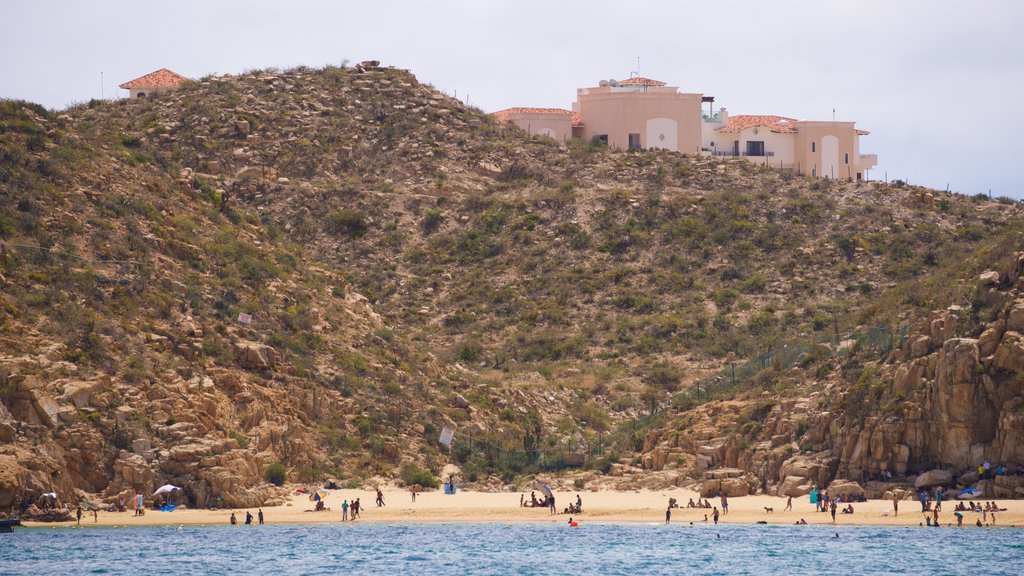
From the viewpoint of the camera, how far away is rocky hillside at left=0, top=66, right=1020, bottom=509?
45844 millimetres

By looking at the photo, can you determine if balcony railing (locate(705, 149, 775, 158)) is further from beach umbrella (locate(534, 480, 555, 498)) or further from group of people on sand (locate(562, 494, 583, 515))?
group of people on sand (locate(562, 494, 583, 515))

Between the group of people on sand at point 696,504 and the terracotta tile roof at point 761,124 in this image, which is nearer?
the group of people on sand at point 696,504

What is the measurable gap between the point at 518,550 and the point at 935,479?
12.2 metres

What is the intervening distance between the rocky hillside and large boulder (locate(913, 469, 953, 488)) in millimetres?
819

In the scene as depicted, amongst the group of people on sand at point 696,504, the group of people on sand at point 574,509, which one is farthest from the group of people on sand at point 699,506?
the group of people on sand at point 574,509

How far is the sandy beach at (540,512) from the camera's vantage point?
41.2 meters

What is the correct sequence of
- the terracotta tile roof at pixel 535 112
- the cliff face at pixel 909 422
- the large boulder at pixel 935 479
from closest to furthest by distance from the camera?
the cliff face at pixel 909 422, the large boulder at pixel 935 479, the terracotta tile roof at pixel 535 112

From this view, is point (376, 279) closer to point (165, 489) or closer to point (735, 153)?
point (735, 153)

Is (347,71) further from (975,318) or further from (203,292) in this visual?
(975,318)

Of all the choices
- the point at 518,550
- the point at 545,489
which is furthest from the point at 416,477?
the point at 518,550

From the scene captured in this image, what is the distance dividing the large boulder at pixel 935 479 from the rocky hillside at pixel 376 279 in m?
0.82

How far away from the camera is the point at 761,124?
89.4m

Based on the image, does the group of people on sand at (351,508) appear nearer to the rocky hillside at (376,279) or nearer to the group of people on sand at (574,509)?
the rocky hillside at (376,279)

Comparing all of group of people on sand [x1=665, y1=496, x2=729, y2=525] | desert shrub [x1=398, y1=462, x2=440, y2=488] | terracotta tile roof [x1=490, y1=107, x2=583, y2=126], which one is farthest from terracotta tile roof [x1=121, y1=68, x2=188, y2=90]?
group of people on sand [x1=665, y1=496, x2=729, y2=525]
